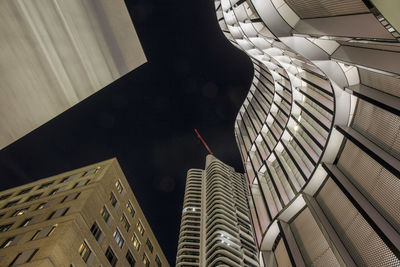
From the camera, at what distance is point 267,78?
30219mm

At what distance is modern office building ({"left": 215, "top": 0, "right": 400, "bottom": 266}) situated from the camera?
733cm

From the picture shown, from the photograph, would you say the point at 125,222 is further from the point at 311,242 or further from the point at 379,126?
the point at 379,126

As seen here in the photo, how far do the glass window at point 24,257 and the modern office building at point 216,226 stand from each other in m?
42.6

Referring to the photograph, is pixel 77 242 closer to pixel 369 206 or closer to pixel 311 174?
pixel 311 174

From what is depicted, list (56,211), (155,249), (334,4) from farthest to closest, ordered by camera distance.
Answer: (155,249)
(56,211)
(334,4)

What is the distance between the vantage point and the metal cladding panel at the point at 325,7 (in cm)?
591

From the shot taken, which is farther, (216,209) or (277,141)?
(216,209)

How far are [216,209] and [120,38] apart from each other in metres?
64.8

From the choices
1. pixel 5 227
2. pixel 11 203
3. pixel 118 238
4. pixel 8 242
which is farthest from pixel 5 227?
pixel 118 238

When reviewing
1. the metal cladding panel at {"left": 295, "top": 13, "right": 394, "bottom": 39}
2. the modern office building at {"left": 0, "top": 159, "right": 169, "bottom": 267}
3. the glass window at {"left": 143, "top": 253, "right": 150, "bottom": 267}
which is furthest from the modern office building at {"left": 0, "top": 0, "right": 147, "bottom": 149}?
the glass window at {"left": 143, "top": 253, "right": 150, "bottom": 267}

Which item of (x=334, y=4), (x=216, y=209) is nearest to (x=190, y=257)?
(x=216, y=209)

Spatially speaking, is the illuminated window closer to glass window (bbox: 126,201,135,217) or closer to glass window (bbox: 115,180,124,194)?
glass window (bbox: 115,180,124,194)

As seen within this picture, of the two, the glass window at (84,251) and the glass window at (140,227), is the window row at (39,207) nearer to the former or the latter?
the glass window at (84,251)

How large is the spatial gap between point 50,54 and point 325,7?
769cm
